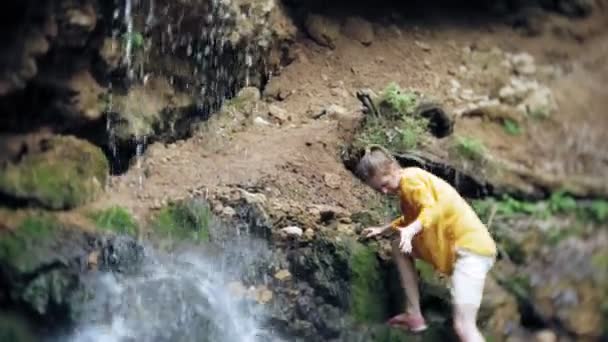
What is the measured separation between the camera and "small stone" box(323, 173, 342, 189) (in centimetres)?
566

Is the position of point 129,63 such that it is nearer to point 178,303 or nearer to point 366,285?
point 178,303

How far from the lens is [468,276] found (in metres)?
4.52

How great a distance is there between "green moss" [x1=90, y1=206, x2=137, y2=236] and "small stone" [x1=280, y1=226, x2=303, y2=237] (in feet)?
2.56

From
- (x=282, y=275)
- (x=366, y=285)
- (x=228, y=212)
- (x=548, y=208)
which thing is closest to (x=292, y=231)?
(x=282, y=275)

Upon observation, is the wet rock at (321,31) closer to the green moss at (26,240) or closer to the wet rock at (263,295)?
the wet rock at (263,295)

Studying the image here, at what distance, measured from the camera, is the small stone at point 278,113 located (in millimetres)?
6344

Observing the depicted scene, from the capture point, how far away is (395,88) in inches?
251

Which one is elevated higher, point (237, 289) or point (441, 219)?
point (441, 219)

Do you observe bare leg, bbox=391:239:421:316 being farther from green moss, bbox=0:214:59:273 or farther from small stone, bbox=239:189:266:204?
green moss, bbox=0:214:59:273

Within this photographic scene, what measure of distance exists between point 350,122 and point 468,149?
74 centimetres

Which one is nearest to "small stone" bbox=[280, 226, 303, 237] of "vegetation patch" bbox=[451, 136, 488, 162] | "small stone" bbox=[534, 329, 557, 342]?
"vegetation patch" bbox=[451, 136, 488, 162]

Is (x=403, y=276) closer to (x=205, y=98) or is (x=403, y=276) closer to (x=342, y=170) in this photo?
(x=342, y=170)

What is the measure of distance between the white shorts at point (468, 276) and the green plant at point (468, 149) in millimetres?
1568

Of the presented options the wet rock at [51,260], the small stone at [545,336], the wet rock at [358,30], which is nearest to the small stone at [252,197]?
the wet rock at [51,260]
